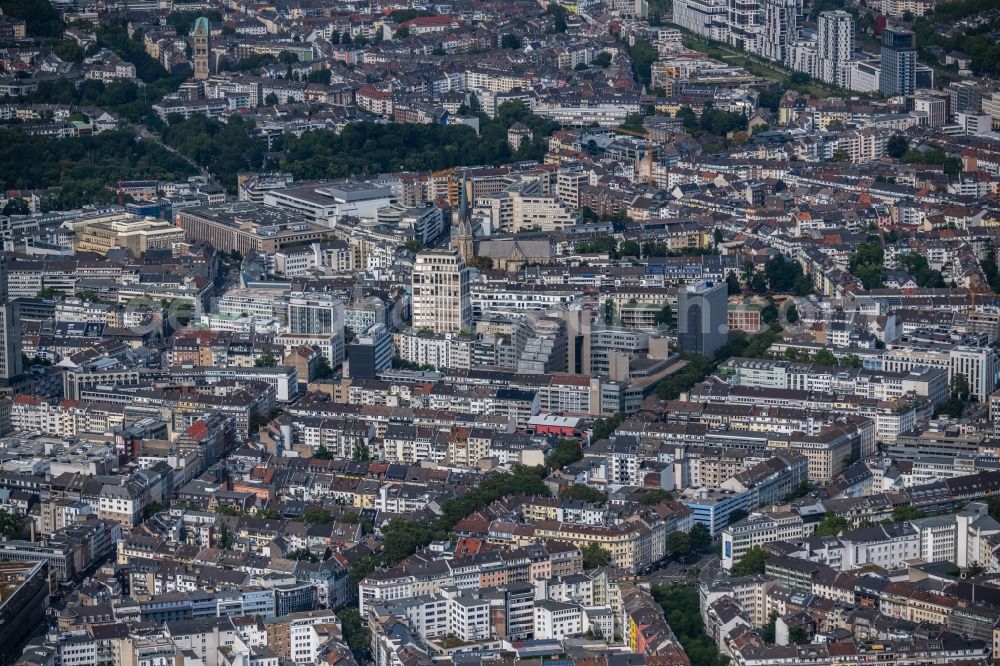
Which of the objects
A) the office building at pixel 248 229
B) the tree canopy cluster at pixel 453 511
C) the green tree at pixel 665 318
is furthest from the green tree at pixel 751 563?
the office building at pixel 248 229

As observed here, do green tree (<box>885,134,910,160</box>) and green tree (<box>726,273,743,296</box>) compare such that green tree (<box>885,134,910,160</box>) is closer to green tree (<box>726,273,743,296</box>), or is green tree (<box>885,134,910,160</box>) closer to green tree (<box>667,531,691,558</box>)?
green tree (<box>726,273,743,296</box>)

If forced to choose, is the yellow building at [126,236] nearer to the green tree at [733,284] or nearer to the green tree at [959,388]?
the green tree at [733,284]

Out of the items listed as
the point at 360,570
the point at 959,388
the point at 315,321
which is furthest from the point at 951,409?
the point at 360,570

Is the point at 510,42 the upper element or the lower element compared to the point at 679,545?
upper

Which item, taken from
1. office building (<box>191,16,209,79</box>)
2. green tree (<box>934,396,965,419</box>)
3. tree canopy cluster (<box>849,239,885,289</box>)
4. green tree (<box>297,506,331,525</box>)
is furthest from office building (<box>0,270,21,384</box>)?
office building (<box>191,16,209,79</box>)

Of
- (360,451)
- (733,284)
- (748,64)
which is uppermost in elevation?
(748,64)

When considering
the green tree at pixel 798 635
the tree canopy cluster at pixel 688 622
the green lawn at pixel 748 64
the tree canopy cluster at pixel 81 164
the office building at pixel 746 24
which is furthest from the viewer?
the office building at pixel 746 24

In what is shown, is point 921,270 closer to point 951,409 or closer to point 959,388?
point 959,388
